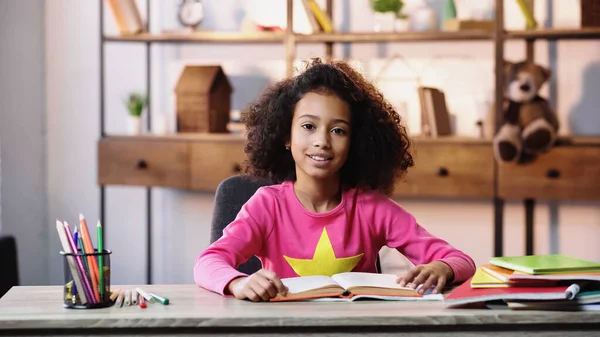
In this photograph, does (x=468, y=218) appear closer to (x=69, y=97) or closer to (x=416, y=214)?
(x=416, y=214)

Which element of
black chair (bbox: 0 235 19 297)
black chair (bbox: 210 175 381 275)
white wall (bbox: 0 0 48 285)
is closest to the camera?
black chair (bbox: 210 175 381 275)

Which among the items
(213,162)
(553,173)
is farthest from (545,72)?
(213,162)

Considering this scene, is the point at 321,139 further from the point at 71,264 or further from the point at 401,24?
the point at 401,24

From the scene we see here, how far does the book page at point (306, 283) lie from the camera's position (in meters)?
1.33

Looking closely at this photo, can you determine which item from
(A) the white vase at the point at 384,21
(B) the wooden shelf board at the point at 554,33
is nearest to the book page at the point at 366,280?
(B) the wooden shelf board at the point at 554,33

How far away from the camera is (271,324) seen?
1.15 metres

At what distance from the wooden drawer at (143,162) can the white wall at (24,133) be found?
504 mm

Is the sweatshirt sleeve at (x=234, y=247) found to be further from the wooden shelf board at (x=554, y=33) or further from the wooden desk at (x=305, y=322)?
the wooden shelf board at (x=554, y=33)

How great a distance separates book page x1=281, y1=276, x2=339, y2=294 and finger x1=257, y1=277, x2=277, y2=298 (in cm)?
3

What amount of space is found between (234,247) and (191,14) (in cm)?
225

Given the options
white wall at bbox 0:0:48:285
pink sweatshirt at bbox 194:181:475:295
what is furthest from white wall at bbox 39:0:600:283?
pink sweatshirt at bbox 194:181:475:295

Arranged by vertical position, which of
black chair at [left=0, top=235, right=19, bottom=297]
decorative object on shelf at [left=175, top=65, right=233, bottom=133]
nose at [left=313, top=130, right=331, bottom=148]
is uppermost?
decorative object on shelf at [left=175, top=65, right=233, bottom=133]

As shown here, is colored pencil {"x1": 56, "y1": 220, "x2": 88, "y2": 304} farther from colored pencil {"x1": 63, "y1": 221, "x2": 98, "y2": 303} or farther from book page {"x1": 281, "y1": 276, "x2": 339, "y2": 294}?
book page {"x1": 281, "y1": 276, "x2": 339, "y2": 294}

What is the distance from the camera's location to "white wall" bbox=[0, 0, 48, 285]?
148 inches
